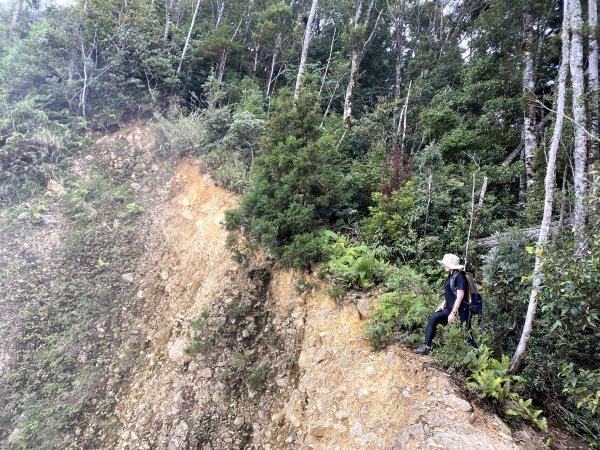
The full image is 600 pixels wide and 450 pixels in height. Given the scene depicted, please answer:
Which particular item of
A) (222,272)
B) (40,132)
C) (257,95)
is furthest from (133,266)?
(257,95)

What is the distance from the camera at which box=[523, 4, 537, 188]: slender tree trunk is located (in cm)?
1037

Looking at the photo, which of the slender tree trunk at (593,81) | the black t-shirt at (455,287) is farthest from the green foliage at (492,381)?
the slender tree trunk at (593,81)

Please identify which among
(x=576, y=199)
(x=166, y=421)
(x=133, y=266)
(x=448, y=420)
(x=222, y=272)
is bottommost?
(x=166, y=421)

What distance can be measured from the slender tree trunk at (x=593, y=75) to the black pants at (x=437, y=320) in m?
4.85

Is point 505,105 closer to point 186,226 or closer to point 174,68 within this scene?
point 186,226

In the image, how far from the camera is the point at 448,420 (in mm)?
4090

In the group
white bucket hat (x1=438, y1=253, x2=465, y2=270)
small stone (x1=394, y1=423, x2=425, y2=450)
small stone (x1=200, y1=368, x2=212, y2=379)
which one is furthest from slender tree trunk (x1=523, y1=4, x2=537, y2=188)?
small stone (x1=200, y1=368, x2=212, y2=379)

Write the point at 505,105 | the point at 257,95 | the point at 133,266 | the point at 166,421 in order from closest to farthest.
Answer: the point at 166,421
the point at 133,266
the point at 505,105
the point at 257,95

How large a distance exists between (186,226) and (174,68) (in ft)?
32.9

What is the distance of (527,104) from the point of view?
10.0 m

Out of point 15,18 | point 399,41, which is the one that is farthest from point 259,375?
point 15,18

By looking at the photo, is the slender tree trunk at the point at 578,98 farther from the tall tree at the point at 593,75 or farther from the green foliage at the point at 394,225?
the green foliage at the point at 394,225

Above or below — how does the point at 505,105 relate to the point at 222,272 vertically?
above

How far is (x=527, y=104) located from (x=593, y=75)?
5.70ft
